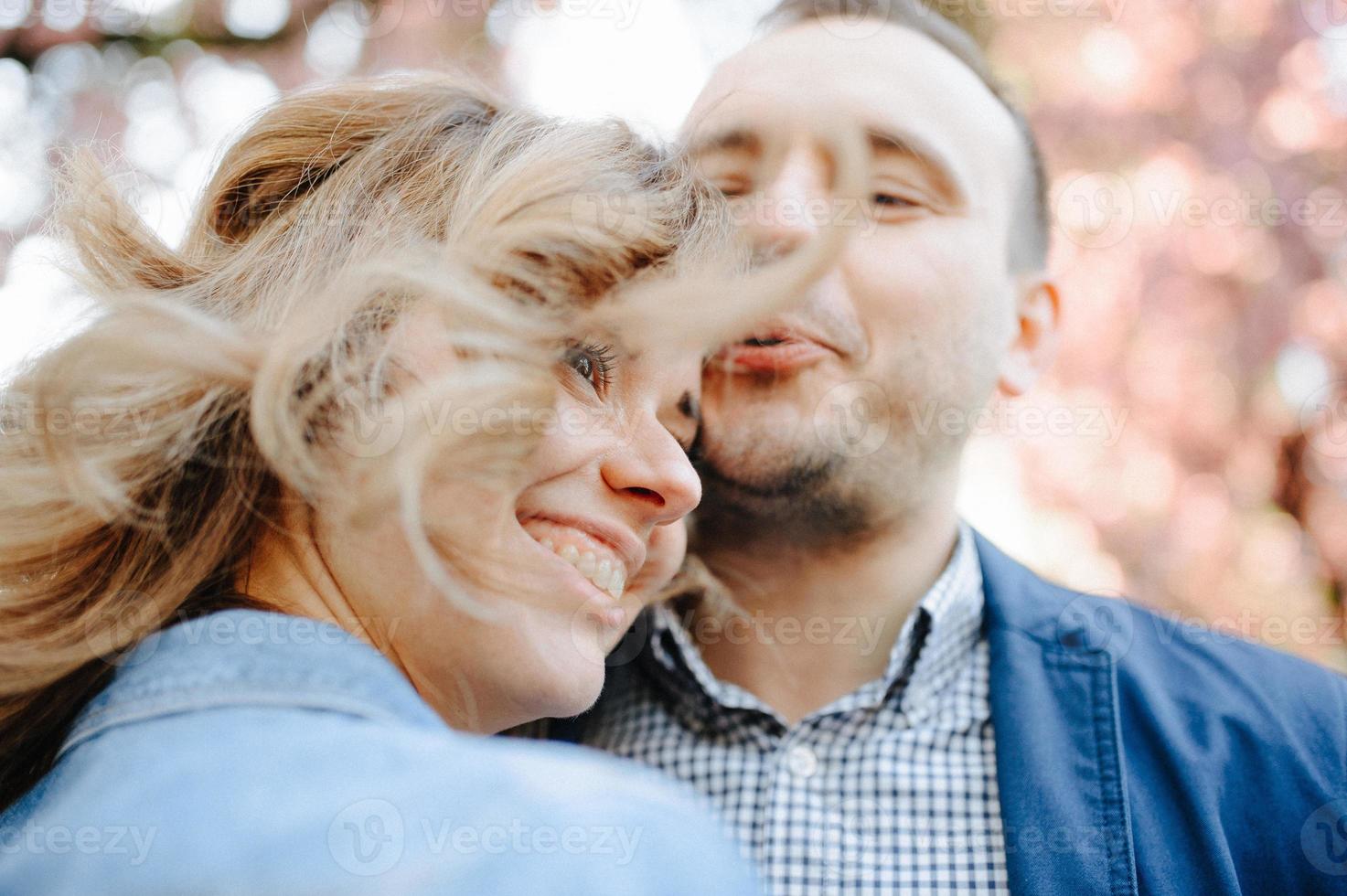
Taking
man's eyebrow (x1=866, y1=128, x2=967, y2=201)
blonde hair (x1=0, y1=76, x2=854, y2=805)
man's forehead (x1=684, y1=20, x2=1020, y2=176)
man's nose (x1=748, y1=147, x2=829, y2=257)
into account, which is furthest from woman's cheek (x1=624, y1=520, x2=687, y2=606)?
man's eyebrow (x1=866, y1=128, x2=967, y2=201)

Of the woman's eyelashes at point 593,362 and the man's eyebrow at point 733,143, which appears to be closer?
the woman's eyelashes at point 593,362

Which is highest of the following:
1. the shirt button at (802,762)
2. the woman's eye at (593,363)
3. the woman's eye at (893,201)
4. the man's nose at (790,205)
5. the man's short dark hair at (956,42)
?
the man's short dark hair at (956,42)

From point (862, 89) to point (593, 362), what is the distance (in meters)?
1.18

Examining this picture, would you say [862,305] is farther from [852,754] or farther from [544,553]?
[544,553]

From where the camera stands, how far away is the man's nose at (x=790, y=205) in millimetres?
1930

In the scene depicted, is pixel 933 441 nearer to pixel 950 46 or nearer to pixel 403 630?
pixel 950 46

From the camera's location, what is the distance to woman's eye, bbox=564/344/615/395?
1315 mm

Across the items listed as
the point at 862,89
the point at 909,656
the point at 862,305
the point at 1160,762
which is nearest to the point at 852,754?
the point at 909,656

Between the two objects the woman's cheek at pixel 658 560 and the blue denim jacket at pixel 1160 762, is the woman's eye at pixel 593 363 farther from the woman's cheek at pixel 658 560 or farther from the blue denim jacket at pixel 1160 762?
the blue denim jacket at pixel 1160 762

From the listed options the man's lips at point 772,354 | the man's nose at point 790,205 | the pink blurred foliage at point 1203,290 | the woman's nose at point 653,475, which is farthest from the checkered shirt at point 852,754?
the pink blurred foliage at point 1203,290

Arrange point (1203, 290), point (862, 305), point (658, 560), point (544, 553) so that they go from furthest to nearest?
1. point (1203, 290)
2. point (862, 305)
3. point (658, 560)
4. point (544, 553)

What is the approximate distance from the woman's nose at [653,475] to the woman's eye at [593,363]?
3.5 inches

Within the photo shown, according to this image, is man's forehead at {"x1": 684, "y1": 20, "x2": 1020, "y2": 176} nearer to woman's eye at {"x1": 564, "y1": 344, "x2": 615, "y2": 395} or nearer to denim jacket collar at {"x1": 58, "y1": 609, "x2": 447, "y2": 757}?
woman's eye at {"x1": 564, "y1": 344, "x2": 615, "y2": 395}

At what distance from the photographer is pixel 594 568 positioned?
137cm
